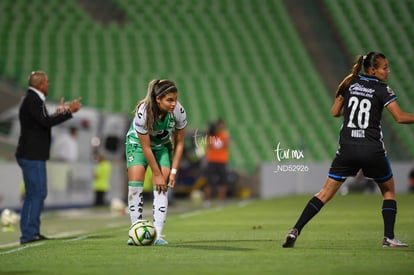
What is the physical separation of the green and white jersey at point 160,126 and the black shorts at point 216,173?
1420 centimetres

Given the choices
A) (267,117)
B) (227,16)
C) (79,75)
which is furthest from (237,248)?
(227,16)

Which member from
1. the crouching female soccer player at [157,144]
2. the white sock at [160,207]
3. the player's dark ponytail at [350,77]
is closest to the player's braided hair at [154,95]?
the crouching female soccer player at [157,144]

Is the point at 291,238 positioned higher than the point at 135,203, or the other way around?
the point at 135,203

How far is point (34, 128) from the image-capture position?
503 inches

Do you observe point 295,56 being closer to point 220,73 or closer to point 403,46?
point 220,73

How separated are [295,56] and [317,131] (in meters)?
5.49

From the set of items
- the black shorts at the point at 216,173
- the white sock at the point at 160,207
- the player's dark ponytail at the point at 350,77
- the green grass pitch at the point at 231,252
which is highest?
the player's dark ponytail at the point at 350,77

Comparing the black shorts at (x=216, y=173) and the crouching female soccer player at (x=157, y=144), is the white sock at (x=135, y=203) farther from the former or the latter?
the black shorts at (x=216, y=173)

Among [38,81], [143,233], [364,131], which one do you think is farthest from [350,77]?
[38,81]

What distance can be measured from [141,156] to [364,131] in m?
2.53

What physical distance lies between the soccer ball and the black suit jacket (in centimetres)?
278

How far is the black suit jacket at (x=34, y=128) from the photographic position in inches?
496

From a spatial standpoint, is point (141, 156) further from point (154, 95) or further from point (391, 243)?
point (391, 243)

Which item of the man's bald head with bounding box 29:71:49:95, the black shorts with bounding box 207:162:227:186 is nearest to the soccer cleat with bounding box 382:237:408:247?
the man's bald head with bounding box 29:71:49:95
